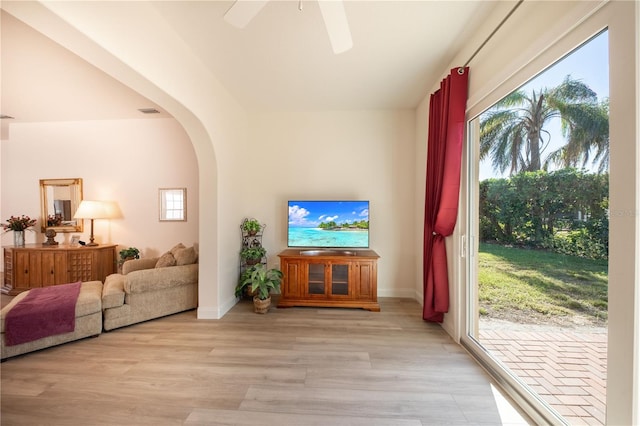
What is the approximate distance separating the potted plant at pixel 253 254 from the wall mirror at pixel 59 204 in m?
3.09

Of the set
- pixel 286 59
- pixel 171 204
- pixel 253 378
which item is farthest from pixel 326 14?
pixel 171 204

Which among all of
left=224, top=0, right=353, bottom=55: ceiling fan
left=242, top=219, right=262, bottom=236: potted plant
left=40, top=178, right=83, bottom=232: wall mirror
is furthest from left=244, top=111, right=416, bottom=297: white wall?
left=40, top=178, right=83, bottom=232: wall mirror

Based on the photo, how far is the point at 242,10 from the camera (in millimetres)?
1283

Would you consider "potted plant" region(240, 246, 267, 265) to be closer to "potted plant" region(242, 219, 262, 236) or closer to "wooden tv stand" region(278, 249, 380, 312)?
"potted plant" region(242, 219, 262, 236)

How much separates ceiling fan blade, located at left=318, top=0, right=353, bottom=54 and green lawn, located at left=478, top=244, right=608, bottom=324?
1.85 m

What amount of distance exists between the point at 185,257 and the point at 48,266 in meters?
2.28

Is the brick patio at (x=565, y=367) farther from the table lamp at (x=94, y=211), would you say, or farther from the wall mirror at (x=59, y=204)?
the wall mirror at (x=59, y=204)

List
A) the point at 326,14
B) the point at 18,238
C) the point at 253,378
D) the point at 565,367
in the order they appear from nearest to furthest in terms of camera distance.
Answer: the point at 326,14 < the point at 565,367 < the point at 253,378 < the point at 18,238

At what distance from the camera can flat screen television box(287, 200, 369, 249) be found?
3.25 m

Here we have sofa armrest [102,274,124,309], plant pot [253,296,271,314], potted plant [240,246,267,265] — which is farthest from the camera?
potted plant [240,246,267,265]

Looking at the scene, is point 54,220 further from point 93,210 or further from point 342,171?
point 342,171

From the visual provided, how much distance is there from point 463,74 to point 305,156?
218 cm

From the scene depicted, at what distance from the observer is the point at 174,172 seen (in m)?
3.78

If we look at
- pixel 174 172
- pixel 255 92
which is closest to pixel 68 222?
pixel 174 172
